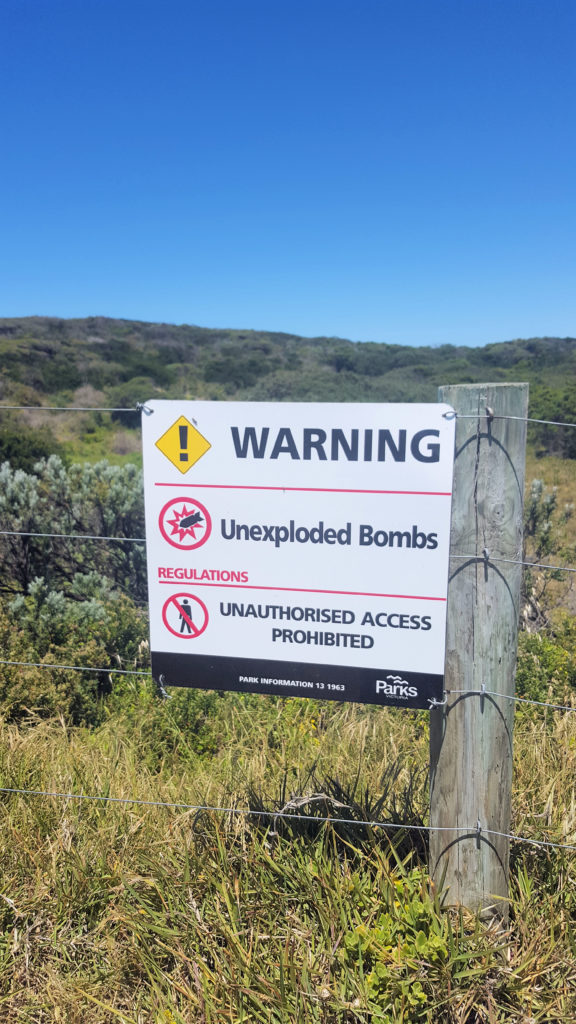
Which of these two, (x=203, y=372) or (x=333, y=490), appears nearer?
(x=333, y=490)

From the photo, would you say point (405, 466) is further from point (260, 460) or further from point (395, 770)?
point (395, 770)

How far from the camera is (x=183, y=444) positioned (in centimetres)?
214

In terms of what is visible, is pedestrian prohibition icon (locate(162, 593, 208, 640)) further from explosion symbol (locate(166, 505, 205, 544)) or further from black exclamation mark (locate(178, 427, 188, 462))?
black exclamation mark (locate(178, 427, 188, 462))

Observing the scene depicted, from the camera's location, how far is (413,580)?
A: 6.45 feet

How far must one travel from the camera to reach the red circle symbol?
215 centimetres

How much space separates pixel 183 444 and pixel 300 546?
1.61ft

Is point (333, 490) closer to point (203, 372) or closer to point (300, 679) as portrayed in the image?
point (300, 679)

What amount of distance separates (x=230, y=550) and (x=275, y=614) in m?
0.24

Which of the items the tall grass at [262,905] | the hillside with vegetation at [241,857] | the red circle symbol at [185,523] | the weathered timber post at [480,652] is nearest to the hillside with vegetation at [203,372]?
the hillside with vegetation at [241,857]

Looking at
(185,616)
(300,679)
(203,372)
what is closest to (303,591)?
(300,679)

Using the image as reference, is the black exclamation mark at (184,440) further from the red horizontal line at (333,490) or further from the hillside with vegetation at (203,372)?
the hillside with vegetation at (203,372)

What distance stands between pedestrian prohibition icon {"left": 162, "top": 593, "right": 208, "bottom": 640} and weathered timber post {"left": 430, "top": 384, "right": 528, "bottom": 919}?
0.78 meters

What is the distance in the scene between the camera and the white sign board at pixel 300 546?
1.95 m

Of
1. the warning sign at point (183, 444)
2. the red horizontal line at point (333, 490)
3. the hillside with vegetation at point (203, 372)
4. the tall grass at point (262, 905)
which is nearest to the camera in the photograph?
the tall grass at point (262, 905)
